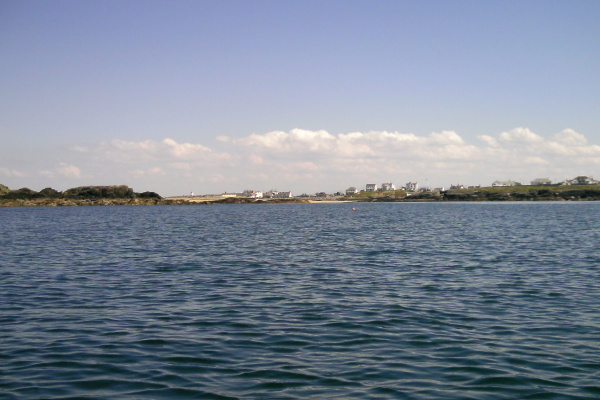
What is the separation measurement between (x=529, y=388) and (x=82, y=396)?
30.9 feet

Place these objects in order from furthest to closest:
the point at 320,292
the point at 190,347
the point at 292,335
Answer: the point at 320,292
the point at 292,335
the point at 190,347

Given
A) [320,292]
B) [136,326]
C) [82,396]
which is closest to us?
[82,396]

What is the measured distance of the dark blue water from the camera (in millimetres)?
11297

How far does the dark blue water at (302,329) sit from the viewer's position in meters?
11.3

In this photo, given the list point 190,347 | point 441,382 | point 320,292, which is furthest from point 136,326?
point 441,382

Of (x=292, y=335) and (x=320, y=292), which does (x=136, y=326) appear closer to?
(x=292, y=335)

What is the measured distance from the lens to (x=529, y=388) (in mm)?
11016

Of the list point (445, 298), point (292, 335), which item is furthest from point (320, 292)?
point (292, 335)

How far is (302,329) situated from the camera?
15797 millimetres

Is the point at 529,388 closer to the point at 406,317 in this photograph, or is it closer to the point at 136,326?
the point at 406,317

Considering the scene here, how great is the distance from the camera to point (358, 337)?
14867mm

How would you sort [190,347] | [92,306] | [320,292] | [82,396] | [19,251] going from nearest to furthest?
[82,396]
[190,347]
[92,306]
[320,292]
[19,251]

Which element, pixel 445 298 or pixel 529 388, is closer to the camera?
pixel 529 388

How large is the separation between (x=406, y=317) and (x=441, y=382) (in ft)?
19.1
